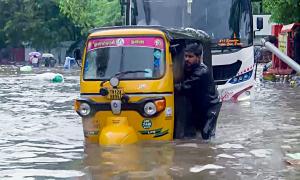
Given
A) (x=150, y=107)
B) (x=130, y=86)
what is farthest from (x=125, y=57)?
(x=150, y=107)

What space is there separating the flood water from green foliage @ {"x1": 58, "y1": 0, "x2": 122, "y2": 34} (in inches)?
1552

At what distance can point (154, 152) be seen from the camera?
383 inches

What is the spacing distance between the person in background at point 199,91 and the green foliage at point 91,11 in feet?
140

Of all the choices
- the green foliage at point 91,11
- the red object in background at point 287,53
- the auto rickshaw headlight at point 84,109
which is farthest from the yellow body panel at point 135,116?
the green foliage at point 91,11

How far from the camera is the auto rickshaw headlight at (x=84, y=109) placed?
10180 mm

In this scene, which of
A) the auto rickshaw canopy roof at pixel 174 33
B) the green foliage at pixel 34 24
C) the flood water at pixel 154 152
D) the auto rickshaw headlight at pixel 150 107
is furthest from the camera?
the green foliage at pixel 34 24

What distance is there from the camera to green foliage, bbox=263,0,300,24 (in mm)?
24484

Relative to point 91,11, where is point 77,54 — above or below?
below

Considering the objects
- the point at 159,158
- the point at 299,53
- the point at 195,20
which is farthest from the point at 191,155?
the point at 299,53

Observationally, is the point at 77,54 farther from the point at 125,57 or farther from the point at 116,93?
the point at 116,93

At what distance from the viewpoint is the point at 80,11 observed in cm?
5606

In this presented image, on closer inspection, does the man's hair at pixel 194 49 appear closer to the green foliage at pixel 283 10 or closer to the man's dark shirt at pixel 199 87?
the man's dark shirt at pixel 199 87

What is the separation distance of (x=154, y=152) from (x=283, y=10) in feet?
56.9

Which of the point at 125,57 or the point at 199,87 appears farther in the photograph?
the point at 199,87
